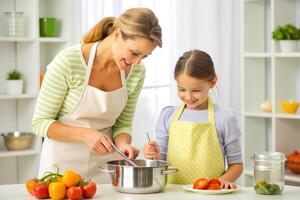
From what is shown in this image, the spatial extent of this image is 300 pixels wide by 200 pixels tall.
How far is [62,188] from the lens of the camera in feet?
8.18

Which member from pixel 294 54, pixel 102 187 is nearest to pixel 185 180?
pixel 102 187

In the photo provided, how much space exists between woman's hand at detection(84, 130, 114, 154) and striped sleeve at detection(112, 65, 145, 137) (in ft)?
1.02

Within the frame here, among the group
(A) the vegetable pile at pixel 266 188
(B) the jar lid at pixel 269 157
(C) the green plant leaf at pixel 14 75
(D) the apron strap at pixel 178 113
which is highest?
(C) the green plant leaf at pixel 14 75

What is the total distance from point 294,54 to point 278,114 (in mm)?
457

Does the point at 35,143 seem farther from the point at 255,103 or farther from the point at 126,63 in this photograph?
the point at 126,63

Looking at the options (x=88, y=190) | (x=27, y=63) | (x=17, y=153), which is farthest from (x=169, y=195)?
(x=27, y=63)

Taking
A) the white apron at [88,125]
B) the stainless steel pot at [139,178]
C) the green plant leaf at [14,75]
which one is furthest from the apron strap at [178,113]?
the green plant leaf at [14,75]

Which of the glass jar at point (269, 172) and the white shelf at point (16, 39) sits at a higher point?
the white shelf at point (16, 39)

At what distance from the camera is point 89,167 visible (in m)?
3.13

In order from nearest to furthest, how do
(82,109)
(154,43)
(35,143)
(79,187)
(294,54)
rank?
(79,187) < (154,43) < (82,109) < (294,54) < (35,143)

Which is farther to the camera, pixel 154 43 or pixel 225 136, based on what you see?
pixel 225 136

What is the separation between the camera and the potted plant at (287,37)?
466 cm

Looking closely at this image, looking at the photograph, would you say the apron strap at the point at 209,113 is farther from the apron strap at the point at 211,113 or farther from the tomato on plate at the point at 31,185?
the tomato on plate at the point at 31,185

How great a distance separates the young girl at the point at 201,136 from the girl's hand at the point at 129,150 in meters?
0.18
